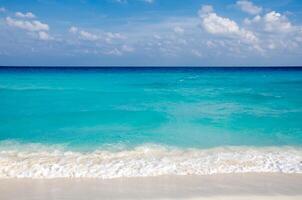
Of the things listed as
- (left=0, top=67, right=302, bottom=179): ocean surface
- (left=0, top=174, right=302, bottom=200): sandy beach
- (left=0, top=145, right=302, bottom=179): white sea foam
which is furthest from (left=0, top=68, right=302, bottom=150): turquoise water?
(left=0, top=174, right=302, bottom=200): sandy beach

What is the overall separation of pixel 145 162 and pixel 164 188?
6.57 feet

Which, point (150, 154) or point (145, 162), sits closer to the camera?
point (145, 162)

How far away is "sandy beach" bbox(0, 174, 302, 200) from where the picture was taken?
6.36 metres

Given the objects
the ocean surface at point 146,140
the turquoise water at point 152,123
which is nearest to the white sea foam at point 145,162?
the ocean surface at point 146,140

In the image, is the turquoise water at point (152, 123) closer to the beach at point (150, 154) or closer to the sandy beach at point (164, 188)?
the beach at point (150, 154)

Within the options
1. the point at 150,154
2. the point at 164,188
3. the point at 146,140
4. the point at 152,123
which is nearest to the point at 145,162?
the point at 150,154

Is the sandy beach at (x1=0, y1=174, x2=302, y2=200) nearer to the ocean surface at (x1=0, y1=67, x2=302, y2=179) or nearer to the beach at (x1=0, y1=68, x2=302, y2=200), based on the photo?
the beach at (x1=0, y1=68, x2=302, y2=200)

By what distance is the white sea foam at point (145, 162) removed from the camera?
7.88 m

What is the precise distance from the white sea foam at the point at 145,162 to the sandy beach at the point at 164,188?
0.40 m

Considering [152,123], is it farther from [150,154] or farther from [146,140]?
[150,154]

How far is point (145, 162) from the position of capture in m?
8.73

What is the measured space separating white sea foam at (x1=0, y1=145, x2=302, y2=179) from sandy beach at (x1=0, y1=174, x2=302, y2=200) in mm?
403

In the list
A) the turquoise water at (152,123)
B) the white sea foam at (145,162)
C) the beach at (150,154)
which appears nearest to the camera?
the beach at (150,154)

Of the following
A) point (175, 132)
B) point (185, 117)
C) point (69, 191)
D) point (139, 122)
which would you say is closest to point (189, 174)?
point (69, 191)
